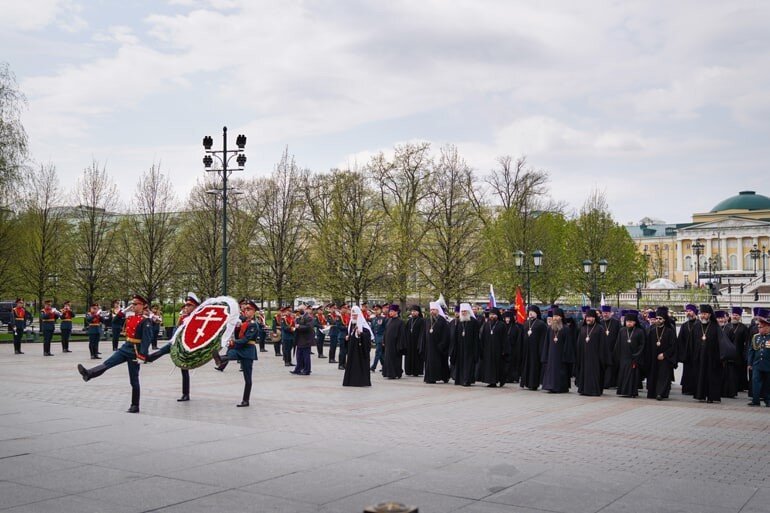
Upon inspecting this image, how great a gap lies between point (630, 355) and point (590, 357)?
3.24ft

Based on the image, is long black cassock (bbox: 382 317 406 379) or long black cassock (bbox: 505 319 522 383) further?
long black cassock (bbox: 382 317 406 379)

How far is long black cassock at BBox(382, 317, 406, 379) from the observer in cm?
2250

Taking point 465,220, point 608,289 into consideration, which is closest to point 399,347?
point 465,220

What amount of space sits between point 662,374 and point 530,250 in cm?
4100

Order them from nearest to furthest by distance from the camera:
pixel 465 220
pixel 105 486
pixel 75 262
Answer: pixel 105 486, pixel 75 262, pixel 465 220

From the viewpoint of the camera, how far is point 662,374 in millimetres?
18188

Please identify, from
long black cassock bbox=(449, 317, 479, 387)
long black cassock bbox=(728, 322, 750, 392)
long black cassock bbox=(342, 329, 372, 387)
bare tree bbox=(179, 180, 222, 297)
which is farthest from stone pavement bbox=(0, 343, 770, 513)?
bare tree bbox=(179, 180, 222, 297)

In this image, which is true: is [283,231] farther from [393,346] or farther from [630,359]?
[630,359]

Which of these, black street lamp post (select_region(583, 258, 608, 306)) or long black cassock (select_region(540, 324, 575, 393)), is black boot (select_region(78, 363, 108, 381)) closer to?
long black cassock (select_region(540, 324, 575, 393))

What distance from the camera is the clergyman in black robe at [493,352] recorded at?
2073 cm

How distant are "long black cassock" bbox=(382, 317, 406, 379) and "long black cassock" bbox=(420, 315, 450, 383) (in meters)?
0.87

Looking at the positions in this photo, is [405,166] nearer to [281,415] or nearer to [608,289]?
[608,289]

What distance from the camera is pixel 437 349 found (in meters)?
21.8

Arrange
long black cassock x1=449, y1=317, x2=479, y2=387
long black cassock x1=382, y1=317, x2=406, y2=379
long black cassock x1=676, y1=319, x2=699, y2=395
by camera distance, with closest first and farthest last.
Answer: long black cassock x1=676, y1=319, x2=699, y2=395 < long black cassock x1=449, y1=317, x2=479, y2=387 < long black cassock x1=382, y1=317, x2=406, y2=379
